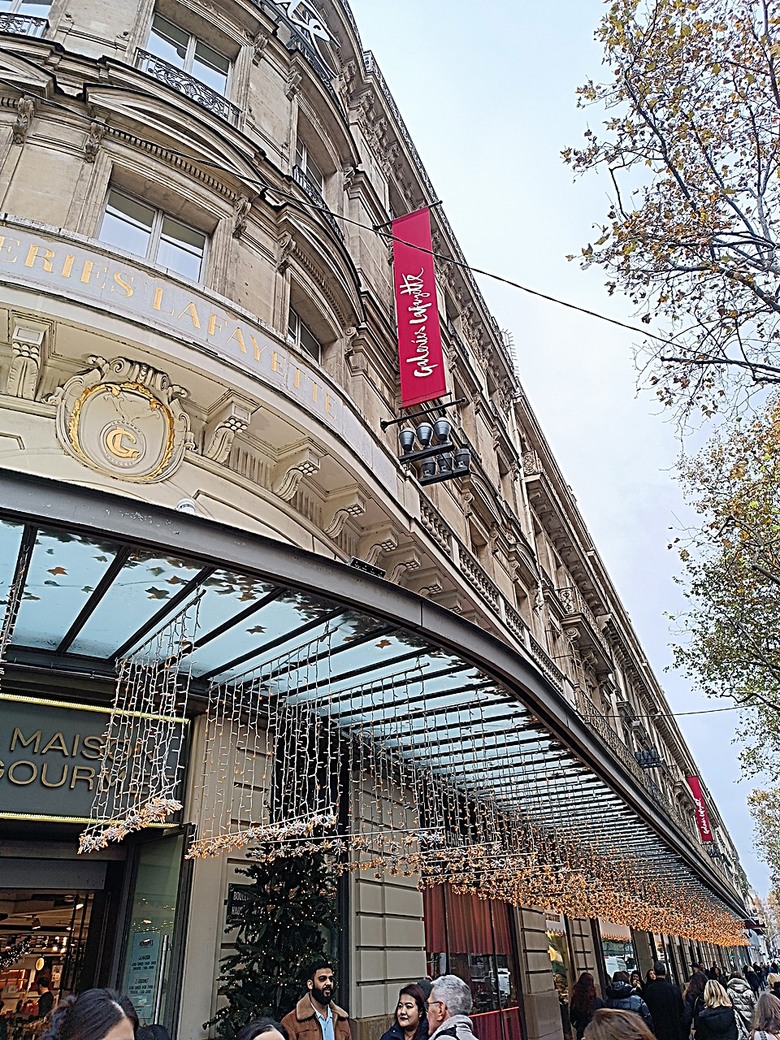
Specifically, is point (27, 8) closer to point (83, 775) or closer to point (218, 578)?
point (218, 578)

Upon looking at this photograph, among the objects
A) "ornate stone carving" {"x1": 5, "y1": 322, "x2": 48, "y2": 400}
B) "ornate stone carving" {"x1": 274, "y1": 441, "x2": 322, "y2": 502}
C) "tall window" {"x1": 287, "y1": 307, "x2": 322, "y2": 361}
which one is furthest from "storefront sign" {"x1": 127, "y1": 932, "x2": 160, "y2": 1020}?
"tall window" {"x1": 287, "y1": 307, "x2": 322, "y2": 361}

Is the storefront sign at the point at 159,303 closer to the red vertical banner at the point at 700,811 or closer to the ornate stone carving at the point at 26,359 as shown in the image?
the ornate stone carving at the point at 26,359

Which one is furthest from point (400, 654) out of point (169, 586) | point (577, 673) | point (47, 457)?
point (577, 673)

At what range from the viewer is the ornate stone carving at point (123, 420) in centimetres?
806

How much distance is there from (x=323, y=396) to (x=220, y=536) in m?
5.43

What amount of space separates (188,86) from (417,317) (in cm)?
555

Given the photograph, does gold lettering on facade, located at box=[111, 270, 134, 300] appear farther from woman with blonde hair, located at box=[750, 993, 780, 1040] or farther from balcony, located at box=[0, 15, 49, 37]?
woman with blonde hair, located at box=[750, 993, 780, 1040]

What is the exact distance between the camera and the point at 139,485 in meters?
8.27

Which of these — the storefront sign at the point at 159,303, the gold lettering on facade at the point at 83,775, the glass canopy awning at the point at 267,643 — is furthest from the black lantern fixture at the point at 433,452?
the gold lettering on facade at the point at 83,775

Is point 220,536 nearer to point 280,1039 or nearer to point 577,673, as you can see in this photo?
point 280,1039

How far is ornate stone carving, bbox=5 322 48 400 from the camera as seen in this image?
761cm

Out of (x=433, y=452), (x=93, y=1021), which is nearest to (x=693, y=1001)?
(x=433, y=452)

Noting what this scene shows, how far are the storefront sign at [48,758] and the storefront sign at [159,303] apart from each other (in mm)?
4171

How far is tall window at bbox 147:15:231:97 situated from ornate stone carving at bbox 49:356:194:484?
5.99m
